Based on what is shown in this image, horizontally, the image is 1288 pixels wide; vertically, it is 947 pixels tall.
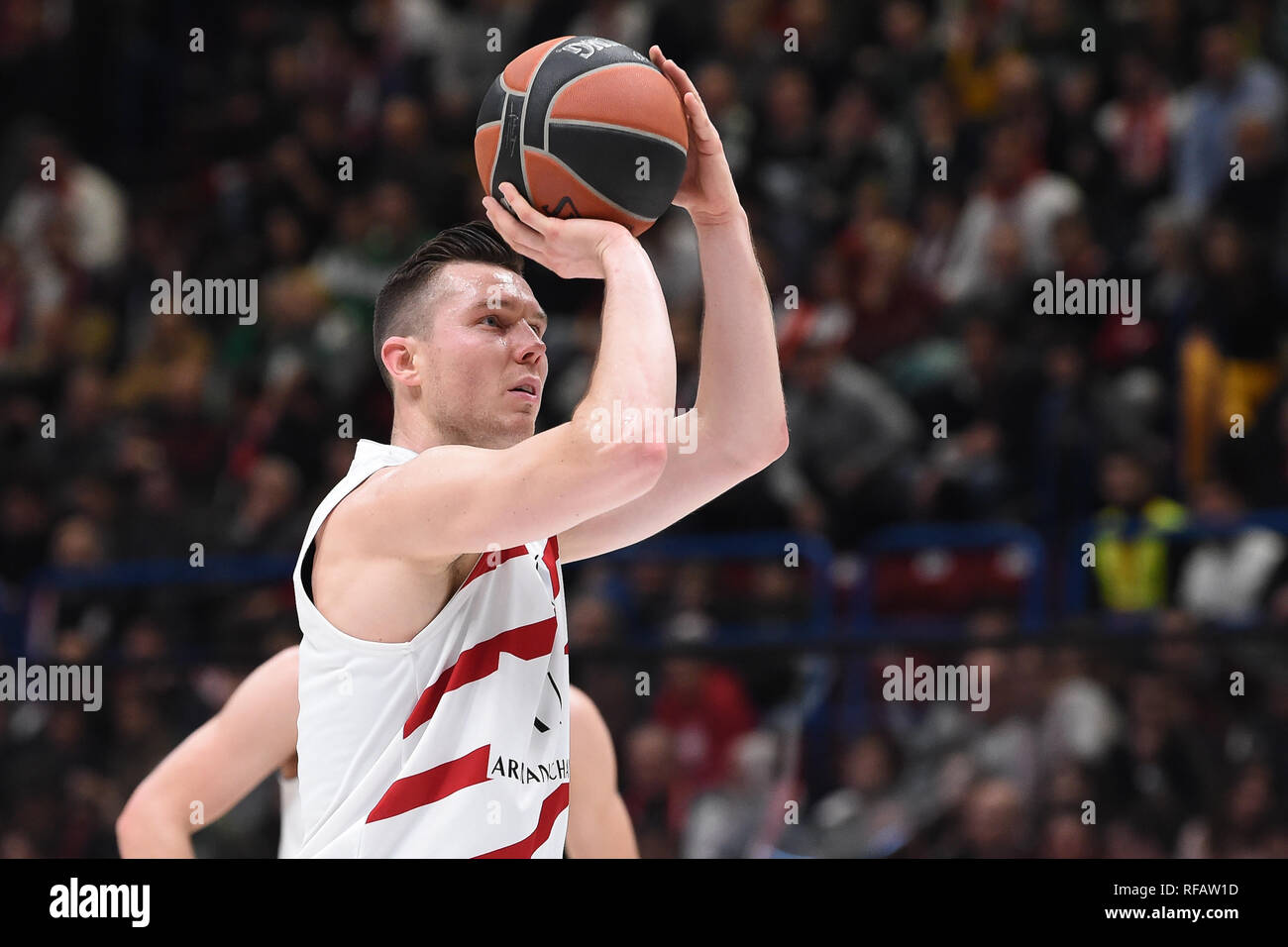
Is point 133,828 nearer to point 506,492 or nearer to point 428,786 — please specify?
point 428,786

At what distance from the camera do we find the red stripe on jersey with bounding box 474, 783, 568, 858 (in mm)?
2916

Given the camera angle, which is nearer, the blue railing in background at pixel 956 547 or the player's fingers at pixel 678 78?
the player's fingers at pixel 678 78

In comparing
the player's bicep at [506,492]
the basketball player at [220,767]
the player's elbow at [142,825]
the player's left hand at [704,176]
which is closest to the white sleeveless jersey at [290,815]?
the basketball player at [220,767]

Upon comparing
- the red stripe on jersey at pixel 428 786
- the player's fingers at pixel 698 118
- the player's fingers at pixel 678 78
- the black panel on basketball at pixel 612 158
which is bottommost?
the red stripe on jersey at pixel 428 786

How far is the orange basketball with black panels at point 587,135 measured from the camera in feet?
10.3

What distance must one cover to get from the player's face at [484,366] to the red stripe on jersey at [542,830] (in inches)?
27.1

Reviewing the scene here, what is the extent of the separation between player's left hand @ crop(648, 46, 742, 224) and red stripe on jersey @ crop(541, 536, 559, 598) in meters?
0.74

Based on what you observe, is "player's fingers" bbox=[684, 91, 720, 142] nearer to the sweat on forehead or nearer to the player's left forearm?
the player's left forearm

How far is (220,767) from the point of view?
3.94 m

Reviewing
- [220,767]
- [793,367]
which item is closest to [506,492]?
[220,767]

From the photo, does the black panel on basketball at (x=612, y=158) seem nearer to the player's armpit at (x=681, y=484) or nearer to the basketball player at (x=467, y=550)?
the basketball player at (x=467, y=550)

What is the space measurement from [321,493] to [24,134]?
4.19 m
